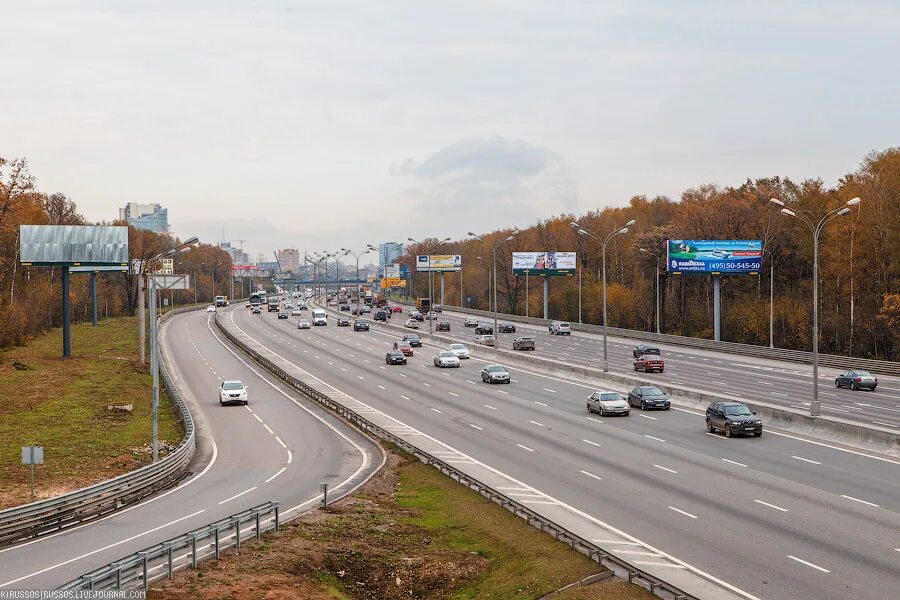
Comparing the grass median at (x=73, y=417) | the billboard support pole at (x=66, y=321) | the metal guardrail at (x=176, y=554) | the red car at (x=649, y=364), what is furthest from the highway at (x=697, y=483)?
the billboard support pole at (x=66, y=321)

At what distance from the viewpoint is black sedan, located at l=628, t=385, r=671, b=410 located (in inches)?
1864

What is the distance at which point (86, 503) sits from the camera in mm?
25625

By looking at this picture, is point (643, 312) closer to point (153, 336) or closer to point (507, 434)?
point (507, 434)

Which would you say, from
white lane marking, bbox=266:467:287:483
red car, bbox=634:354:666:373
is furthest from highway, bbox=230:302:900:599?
red car, bbox=634:354:666:373

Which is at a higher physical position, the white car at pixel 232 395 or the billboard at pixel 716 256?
the billboard at pixel 716 256

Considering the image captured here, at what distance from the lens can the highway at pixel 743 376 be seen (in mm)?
47594

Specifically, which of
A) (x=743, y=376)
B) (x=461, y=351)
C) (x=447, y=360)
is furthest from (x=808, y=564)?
(x=461, y=351)

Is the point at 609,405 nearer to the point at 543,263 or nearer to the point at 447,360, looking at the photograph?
the point at 447,360

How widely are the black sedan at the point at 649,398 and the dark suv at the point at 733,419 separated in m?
6.91

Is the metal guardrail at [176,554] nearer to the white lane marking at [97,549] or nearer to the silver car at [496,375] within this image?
the white lane marking at [97,549]

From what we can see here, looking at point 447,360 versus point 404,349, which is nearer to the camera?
point 447,360

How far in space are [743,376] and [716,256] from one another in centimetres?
2828

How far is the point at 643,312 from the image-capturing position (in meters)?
118

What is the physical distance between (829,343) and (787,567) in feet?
233
